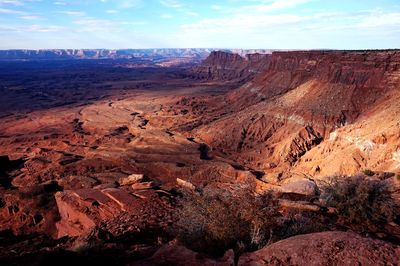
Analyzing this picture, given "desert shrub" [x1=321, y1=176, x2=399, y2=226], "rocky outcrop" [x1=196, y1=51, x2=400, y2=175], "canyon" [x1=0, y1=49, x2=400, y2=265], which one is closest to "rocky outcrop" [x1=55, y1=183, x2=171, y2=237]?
"canyon" [x1=0, y1=49, x2=400, y2=265]

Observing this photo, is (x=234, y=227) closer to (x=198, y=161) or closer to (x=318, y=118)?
(x=198, y=161)

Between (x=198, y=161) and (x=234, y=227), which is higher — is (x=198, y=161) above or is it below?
below

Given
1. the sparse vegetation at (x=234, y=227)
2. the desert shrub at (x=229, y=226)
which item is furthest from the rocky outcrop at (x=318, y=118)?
the desert shrub at (x=229, y=226)

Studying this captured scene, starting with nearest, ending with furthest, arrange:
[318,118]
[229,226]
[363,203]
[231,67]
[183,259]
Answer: [183,259], [229,226], [363,203], [318,118], [231,67]

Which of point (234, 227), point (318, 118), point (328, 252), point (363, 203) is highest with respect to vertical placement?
point (328, 252)

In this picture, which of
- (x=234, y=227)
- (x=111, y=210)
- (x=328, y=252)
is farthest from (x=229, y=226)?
(x=111, y=210)

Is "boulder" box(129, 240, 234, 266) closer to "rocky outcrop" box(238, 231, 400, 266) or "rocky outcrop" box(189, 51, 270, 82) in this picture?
"rocky outcrop" box(238, 231, 400, 266)
